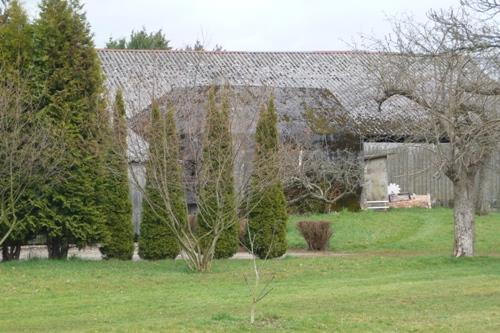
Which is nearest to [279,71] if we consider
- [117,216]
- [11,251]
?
[117,216]

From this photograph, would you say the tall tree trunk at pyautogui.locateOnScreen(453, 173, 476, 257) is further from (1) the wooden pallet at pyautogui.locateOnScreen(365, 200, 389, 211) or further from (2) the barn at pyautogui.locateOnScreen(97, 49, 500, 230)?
(1) the wooden pallet at pyautogui.locateOnScreen(365, 200, 389, 211)

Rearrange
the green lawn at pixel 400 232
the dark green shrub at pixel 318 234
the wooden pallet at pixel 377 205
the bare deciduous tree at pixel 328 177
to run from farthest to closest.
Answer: the wooden pallet at pixel 377 205
the bare deciduous tree at pixel 328 177
the green lawn at pixel 400 232
the dark green shrub at pixel 318 234

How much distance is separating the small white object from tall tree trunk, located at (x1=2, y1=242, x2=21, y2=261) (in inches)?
686

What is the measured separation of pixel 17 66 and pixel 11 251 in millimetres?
4506

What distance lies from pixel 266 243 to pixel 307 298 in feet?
29.0

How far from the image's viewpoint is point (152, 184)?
20.0 meters

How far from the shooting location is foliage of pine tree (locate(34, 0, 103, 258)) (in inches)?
831

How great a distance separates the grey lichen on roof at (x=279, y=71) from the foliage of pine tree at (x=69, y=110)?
1243cm

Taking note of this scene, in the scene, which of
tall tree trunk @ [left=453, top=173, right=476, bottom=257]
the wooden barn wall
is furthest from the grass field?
the wooden barn wall

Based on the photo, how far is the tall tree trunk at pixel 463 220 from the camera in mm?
21000

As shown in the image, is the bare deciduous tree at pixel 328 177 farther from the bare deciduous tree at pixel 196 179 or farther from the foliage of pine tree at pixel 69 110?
the foliage of pine tree at pixel 69 110

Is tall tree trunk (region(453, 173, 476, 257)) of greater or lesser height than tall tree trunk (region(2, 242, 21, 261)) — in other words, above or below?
above

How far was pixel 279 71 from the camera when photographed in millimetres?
39938

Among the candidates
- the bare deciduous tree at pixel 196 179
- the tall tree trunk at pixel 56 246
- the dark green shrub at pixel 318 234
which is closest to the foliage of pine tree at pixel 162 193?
the bare deciduous tree at pixel 196 179
